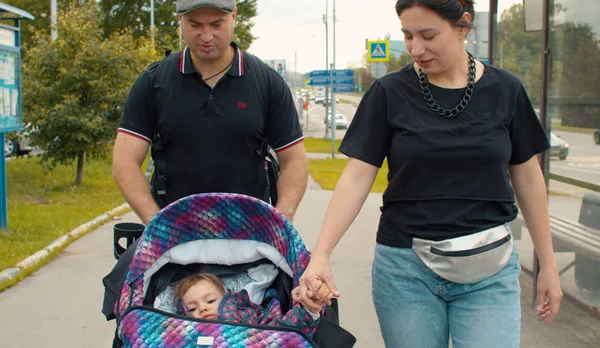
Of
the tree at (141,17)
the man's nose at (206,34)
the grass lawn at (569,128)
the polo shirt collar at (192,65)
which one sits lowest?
the grass lawn at (569,128)

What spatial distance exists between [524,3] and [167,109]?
3.88 metres

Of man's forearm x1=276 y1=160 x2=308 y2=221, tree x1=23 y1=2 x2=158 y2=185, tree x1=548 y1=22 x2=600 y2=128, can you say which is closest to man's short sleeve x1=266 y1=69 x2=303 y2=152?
man's forearm x1=276 y1=160 x2=308 y2=221

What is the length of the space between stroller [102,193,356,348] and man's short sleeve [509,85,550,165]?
86 cm

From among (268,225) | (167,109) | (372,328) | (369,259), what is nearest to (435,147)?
(268,225)

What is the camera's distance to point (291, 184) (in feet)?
11.6

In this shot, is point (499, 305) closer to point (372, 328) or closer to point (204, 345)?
point (204, 345)

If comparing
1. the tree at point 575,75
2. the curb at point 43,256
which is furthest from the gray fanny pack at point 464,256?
the curb at point 43,256

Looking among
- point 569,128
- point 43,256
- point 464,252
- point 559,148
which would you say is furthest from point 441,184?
point 43,256

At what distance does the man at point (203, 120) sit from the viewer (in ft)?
10.6

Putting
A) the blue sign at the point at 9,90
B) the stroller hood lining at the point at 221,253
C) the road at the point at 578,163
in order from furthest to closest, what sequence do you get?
the blue sign at the point at 9,90 → the road at the point at 578,163 → the stroller hood lining at the point at 221,253

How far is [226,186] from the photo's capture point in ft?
10.8

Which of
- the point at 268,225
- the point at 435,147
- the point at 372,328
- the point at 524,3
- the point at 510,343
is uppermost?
the point at 524,3

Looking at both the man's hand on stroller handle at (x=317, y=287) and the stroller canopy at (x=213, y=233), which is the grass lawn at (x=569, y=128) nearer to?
the stroller canopy at (x=213, y=233)

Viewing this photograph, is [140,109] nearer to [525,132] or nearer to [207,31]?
[207,31]
